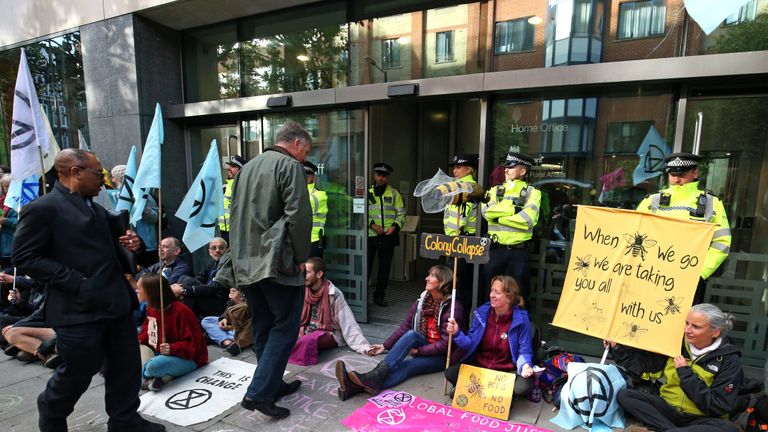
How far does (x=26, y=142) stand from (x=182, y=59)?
3510 millimetres

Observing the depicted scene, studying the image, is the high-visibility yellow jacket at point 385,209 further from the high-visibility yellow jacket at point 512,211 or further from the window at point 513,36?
the window at point 513,36

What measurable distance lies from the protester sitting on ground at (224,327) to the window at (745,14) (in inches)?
210

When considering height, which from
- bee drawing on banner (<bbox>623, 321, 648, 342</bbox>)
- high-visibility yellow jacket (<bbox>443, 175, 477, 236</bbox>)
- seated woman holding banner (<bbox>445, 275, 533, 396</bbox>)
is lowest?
seated woman holding banner (<bbox>445, 275, 533, 396</bbox>)

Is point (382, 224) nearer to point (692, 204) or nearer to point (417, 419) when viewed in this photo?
point (417, 419)

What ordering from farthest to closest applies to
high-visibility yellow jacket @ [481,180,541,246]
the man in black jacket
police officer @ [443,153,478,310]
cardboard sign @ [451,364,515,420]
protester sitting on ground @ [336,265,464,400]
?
police officer @ [443,153,478,310], high-visibility yellow jacket @ [481,180,541,246], protester sitting on ground @ [336,265,464,400], cardboard sign @ [451,364,515,420], the man in black jacket

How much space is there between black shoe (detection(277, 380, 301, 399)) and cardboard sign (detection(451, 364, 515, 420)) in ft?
4.28

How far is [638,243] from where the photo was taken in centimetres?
298

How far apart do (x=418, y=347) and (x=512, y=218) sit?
4.88ft

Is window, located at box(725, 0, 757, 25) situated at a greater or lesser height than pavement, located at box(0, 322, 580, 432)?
greater

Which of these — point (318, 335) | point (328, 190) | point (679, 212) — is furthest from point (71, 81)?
point (679, 212)

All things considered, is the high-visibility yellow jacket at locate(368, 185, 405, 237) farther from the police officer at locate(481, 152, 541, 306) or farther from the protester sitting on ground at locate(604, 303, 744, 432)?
the protester sitting on ground at locate(604, 303, 744, 432)

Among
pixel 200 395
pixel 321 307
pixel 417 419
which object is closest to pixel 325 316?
pixel 321 307

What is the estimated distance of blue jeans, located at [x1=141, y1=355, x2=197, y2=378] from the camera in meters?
3.46

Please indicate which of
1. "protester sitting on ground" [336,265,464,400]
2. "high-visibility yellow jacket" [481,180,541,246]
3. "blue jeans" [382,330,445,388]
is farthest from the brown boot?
"high-visibility yellow jacket" [481,180,541,246]
